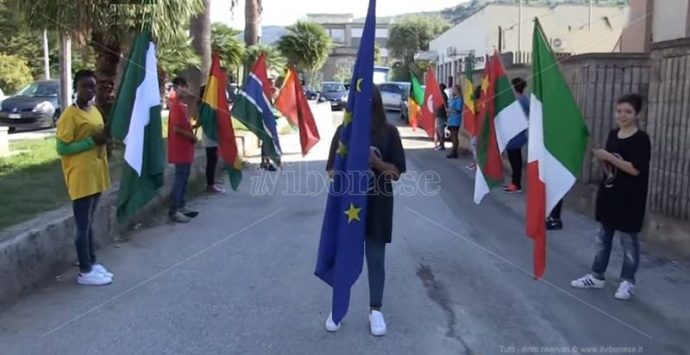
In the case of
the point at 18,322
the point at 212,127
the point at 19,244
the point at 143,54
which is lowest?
the point at 18,322

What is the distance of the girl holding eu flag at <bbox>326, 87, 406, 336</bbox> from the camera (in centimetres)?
482

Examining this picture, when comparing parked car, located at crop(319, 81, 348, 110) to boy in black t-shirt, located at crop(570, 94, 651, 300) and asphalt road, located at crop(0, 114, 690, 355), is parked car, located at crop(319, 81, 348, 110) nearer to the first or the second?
asphalt road, located at crop(0, 114, 690, 355)

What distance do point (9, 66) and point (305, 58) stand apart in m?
15.9

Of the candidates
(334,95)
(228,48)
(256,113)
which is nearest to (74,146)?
(256,113)

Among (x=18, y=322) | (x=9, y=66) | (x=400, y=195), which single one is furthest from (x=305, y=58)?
(x=18, y=322)

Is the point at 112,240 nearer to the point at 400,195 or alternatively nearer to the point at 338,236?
the point at 338,236

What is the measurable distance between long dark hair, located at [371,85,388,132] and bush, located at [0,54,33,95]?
34527 millimetres

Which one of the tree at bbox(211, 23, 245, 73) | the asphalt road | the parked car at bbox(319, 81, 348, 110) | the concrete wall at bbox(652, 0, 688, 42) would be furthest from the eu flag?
the parked car at bbox(319, 81, 348, 110)

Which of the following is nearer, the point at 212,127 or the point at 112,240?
the point at 112,240

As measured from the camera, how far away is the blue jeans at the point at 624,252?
5.59 meters

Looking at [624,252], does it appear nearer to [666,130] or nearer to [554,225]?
[666,130]

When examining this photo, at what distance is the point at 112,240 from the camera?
24.3 ft

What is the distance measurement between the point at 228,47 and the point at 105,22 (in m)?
14.5

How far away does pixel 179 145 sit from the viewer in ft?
28.2
